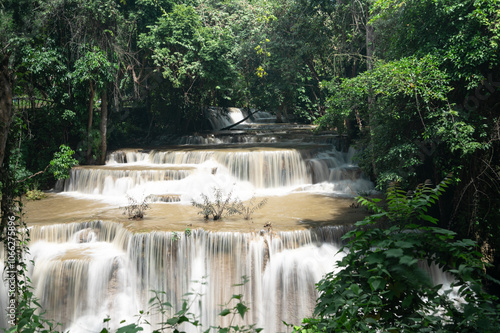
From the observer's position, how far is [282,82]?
789 inches

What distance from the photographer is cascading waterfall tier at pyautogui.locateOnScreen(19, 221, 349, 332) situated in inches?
334

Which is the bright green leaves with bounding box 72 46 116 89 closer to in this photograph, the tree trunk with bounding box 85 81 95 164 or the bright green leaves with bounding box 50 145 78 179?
the tree trunk with bounding box 85 81 95 164

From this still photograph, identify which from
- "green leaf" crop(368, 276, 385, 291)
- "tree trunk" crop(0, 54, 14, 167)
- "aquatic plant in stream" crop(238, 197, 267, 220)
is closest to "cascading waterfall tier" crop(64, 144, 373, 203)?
"aquatic plant in stream" crop(238, 197, 267, 220)

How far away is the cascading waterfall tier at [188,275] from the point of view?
8484 millimetres

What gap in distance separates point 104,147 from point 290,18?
10423mm

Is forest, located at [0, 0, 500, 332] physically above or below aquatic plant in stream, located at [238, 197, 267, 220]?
above

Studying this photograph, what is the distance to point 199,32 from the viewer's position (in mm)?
18203

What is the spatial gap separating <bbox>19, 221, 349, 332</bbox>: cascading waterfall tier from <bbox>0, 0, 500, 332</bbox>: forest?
8.93 ft

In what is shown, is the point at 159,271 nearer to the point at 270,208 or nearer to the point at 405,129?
the point at 270,208

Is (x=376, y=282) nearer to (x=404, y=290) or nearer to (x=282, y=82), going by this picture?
(x=404, y=290)

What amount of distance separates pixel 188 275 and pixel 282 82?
13.4 m

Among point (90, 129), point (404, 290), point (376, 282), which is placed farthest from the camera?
point (90, 129)

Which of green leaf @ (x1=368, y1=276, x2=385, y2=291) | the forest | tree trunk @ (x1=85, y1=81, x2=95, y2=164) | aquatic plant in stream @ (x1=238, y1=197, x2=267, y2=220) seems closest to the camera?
green leaf @ (x1=368, y1=276, x2=385, y2=291)

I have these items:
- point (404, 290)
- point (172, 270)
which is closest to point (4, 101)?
point (404, 290)
